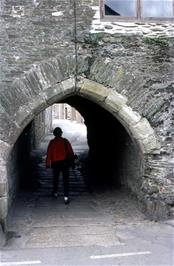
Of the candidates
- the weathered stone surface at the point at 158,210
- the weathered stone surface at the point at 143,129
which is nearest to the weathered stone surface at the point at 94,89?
the weathered stone surface at the point at 143,129

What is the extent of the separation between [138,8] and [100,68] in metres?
1.23

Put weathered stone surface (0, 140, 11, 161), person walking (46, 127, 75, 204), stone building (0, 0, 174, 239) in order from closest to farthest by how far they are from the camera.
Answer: weathered stone surface (0, 140, 11, 161) < stone building (0, 0, 174, 239) < person walking (46, 127, 75, 204)

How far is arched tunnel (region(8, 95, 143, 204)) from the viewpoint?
30.8 feet

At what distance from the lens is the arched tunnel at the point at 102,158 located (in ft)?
30.8

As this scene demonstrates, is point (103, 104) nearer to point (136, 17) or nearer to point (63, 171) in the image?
point (136, 17)

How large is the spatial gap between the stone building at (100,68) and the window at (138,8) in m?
0.02

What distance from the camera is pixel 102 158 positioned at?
13.0 metres

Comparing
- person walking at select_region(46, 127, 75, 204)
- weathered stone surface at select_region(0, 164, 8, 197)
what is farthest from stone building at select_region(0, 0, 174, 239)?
person walking at select_region(46, 127, 75, 204)

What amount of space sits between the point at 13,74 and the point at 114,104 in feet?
5.60

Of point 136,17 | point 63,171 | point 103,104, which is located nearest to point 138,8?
point 136,17

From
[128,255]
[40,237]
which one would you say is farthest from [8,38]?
[128,255]

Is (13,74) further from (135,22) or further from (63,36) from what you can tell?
(135,22)

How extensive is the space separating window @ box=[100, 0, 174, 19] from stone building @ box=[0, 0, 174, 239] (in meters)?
0.02

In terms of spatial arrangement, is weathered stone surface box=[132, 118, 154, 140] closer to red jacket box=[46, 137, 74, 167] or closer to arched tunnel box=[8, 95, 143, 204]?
arched tunnel box=[8, 95, 143, 204]
